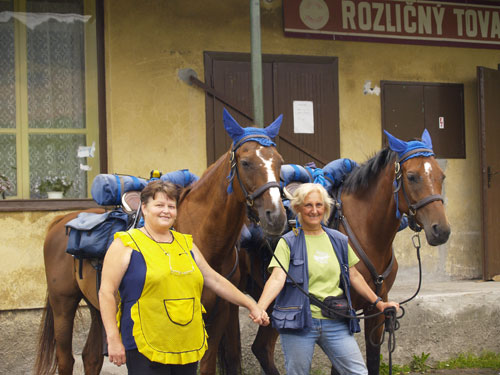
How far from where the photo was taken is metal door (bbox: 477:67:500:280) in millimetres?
7707

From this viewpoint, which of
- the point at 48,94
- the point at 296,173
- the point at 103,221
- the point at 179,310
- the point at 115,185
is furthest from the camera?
the point at 48,94

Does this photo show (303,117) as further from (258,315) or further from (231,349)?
(258,315)

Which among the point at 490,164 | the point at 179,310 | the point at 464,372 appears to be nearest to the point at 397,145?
the point at 179,310

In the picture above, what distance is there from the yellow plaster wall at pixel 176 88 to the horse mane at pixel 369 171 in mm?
2509

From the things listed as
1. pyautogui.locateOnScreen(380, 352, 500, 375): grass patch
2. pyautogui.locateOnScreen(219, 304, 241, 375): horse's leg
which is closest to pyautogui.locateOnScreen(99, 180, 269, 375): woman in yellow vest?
pyautogui.locateOnScreen(219, 304, 241, 375): horse's leg

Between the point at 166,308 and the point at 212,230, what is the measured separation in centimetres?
112

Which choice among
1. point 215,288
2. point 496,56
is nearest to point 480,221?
point 496,56

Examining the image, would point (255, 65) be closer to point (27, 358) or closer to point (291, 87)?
point (291, 87)

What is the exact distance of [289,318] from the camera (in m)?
3.48

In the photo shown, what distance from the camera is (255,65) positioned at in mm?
5496

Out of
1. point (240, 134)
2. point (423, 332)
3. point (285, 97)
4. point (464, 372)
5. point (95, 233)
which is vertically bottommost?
point (464, 372)

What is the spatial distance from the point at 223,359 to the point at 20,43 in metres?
3.80

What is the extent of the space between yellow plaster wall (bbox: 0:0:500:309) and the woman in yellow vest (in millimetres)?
3468

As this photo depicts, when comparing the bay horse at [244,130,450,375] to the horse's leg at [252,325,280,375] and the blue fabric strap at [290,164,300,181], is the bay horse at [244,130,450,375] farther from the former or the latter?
the horse's leg at [252,325,280,375]
